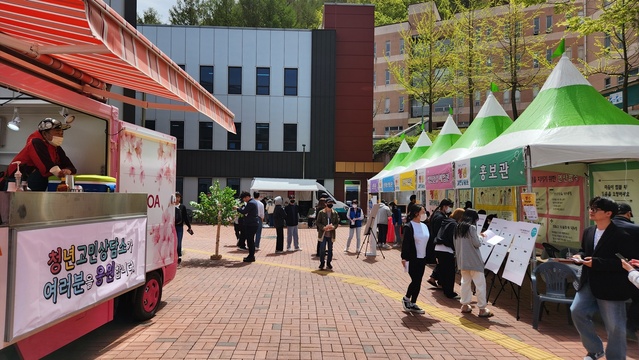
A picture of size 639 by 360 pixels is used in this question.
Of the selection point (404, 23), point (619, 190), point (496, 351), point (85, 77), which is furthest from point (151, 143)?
point (404, 23)

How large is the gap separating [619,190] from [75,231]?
839cm

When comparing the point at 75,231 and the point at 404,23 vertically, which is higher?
the point at 404,23

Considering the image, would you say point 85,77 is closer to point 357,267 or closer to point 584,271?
point 584,271

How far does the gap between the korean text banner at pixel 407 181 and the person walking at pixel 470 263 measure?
24.8 feet

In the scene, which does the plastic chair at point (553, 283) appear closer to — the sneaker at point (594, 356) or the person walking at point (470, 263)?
the person walking at point (470, 263)

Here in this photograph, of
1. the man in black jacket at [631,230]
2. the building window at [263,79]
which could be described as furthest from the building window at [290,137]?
the man in black jacket at [631,230]

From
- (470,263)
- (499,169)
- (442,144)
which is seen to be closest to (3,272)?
(470,263)

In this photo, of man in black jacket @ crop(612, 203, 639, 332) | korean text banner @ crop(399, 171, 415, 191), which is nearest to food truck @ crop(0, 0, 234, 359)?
man in black jacket @ crop(612, 203, 639, 332)

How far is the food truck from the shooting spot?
3.12 metres

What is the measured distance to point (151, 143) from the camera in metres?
6.11

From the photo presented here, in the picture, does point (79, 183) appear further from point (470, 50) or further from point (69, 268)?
point (470, 50)

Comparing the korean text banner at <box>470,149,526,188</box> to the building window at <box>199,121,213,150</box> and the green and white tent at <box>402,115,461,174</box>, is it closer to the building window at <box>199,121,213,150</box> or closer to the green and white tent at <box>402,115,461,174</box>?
the green and white tent at <box>402,115,461,174</box>

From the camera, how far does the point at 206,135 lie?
30203 millimetres

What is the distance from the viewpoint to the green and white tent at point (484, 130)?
11461 mm
